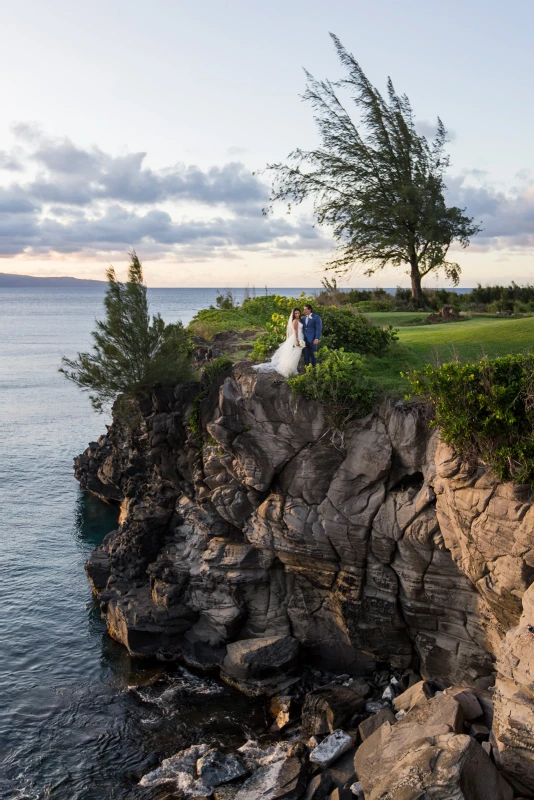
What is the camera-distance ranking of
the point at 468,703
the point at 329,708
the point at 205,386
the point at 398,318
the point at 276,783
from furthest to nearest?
the point at 398,318, the point at 205,386, the point at 329,708, the point at 276,783, the point at 468,703

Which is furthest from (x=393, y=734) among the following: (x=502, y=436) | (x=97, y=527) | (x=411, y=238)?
(x=411, y=238)

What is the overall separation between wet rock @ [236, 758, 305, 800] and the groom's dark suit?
12951 millimetres

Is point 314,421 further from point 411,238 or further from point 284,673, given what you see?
point 411,238

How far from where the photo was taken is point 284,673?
2423 centimetres

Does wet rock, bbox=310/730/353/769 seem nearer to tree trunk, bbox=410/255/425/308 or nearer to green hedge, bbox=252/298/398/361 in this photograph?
green hedge, bbox=252/298/398/361

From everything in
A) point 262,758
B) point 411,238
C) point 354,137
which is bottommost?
point 262,758

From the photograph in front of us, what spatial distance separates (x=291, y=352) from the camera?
957 inches

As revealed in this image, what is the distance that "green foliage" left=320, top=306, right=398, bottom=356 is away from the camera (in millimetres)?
27766

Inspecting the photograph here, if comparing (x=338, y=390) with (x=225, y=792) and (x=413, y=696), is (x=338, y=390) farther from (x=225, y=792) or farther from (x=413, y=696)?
(x=225, y=792)

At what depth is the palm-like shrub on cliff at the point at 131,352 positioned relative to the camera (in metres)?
31.0

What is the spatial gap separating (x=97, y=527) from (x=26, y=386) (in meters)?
42.5

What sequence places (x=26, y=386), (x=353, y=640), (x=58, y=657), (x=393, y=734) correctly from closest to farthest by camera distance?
(x=393, y=734), (x=353, y=640), (x=58, y=657), (x=26, y=386)

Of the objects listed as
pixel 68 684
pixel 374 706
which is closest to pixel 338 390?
pixel 374 706

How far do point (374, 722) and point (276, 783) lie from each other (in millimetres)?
3358
